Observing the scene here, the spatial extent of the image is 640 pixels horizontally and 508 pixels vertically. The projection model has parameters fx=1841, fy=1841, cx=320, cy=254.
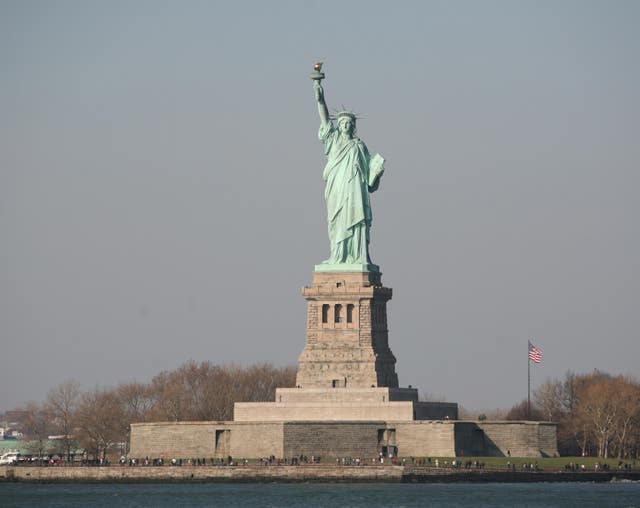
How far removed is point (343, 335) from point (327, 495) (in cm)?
1343

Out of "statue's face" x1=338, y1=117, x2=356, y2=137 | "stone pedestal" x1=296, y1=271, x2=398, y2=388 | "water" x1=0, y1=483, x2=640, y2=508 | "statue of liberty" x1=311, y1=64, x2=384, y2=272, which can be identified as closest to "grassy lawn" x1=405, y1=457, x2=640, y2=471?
"water" x1=0, y1=483, x2=640, y2=508

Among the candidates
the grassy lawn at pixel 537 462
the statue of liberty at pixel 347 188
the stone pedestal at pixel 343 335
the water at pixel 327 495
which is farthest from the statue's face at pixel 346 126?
the water at pixel 327 495

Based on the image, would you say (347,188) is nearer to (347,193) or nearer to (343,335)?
(347,193)

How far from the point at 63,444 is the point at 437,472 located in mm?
29276

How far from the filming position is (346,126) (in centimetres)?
8462

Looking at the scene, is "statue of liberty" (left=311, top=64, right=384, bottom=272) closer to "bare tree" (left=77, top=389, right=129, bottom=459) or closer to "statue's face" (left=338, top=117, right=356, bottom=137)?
"statue's face" (left=338, top=117, right=356, bottom=137)

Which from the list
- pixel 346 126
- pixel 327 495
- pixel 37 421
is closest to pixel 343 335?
pixel 346 126

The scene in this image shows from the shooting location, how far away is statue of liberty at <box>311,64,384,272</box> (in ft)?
278

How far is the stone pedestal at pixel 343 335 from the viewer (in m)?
83.4

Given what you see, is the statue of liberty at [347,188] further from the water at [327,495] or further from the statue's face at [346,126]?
the water at [327,495]

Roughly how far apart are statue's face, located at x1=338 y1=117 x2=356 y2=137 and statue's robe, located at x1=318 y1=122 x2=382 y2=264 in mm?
334

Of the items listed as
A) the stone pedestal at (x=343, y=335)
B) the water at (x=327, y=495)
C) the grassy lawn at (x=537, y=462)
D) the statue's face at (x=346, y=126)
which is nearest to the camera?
the water at (x=327, y=495)

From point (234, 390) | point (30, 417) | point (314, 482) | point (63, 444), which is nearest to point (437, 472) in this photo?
point (314, 482)

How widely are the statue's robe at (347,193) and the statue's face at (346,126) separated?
1.10 feet
